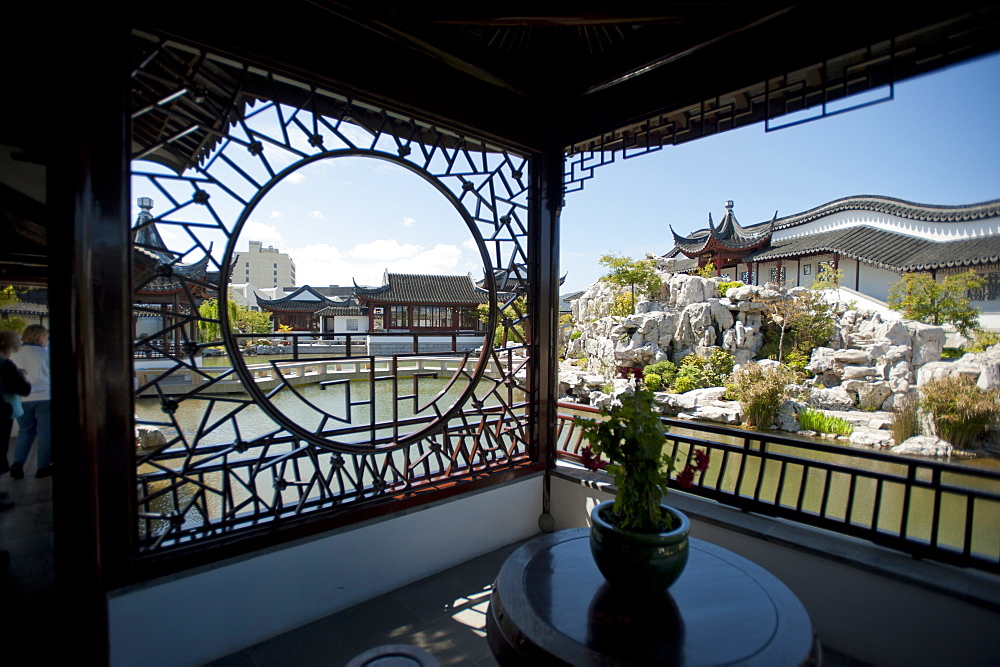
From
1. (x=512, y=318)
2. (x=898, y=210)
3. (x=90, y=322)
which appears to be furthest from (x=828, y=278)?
(x=90, y=322)

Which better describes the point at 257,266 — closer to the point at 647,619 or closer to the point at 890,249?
the point at 890,249

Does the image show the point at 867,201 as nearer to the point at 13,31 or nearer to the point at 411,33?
the point at 411,33

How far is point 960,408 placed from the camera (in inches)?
256

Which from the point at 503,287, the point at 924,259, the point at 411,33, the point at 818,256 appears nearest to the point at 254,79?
the point at 411,33

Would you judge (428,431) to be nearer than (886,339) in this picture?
Yes

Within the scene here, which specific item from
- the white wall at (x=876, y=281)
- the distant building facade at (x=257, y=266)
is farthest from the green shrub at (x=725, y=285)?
the distant building facade at (x=257, y=266)

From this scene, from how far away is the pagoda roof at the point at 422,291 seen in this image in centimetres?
1722

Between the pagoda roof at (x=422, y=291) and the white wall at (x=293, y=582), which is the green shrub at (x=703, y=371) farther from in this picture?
the white wall at (x=293, y=582)

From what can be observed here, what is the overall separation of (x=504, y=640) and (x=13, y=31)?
230 cm

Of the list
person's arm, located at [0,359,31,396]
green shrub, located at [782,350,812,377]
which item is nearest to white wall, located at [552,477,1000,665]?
person's arm, located at [0,359,31,396]

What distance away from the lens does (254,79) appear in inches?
72.2

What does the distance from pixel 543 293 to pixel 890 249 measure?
31.1ft

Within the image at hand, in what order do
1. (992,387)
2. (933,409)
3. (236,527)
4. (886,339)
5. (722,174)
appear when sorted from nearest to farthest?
(236,527) → (992,387) → (933,409) → (886,339) → (722,174)

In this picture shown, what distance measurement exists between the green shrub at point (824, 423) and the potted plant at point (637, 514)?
27.8 feet
